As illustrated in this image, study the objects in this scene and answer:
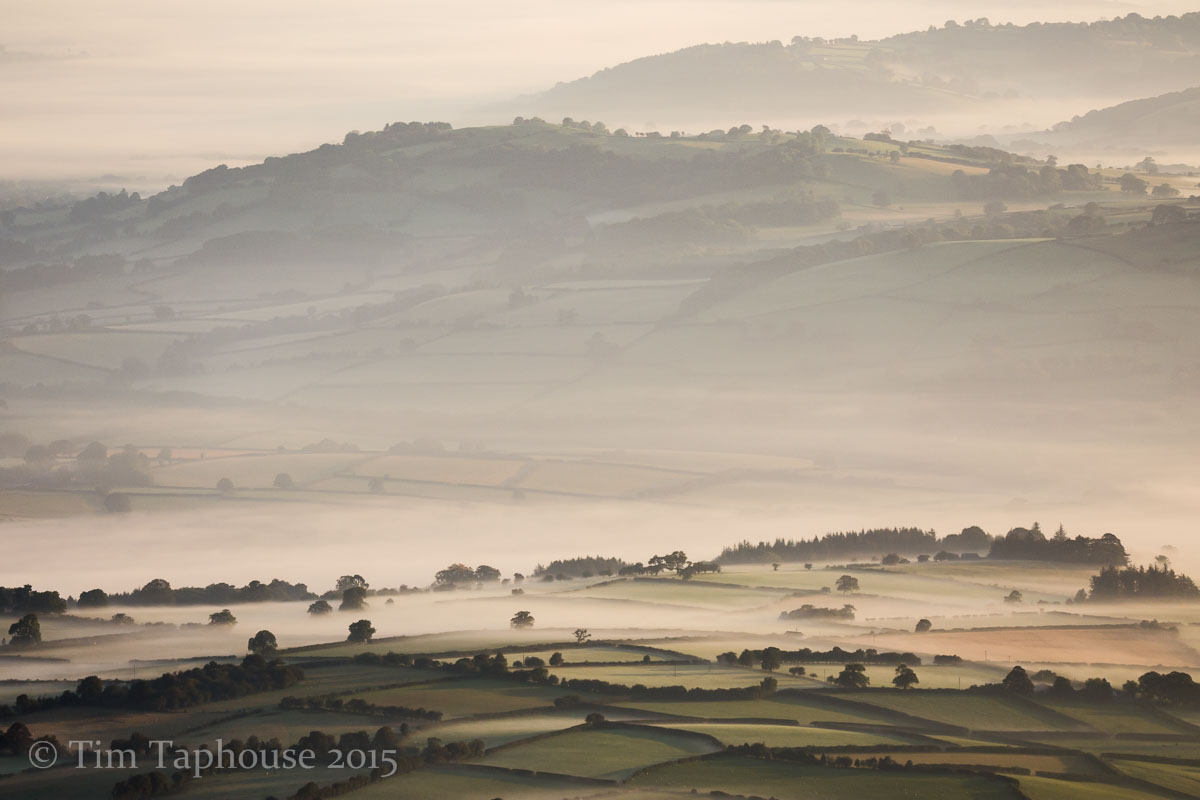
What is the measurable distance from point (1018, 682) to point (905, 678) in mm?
3573

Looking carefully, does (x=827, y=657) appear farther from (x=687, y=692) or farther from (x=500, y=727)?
(x=500, y=727)

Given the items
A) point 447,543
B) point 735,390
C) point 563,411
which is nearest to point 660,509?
point 447,543

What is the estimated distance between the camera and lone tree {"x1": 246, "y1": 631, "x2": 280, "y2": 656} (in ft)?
191

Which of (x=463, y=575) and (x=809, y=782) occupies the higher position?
(x=463, y=575)

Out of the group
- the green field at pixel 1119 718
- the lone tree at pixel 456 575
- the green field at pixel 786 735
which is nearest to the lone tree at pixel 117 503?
the lone tree at pixel 456 575

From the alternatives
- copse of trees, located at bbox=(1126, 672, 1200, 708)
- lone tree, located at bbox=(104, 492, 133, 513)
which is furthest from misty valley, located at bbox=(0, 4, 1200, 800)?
lone tree, located at bbox=(104, 492, 133, 513)

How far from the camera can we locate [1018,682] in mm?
50438

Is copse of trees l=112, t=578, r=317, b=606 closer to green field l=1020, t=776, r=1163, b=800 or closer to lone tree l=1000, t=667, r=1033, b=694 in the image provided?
lone tree l=1000, t=667, r=1033, b=694

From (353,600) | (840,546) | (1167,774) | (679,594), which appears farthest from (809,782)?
(840,546)

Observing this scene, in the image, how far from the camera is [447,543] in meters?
97.1

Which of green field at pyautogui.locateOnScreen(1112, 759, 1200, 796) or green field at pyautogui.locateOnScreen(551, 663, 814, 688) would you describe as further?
green field at pyautogui.locateOnScreen(551, 663, 814, 688)

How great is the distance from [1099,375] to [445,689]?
10023cm

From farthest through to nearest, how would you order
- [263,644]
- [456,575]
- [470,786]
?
[456,575] < [263,644] < [470,786]

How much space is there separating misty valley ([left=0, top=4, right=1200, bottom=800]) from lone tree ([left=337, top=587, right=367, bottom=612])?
702mm
